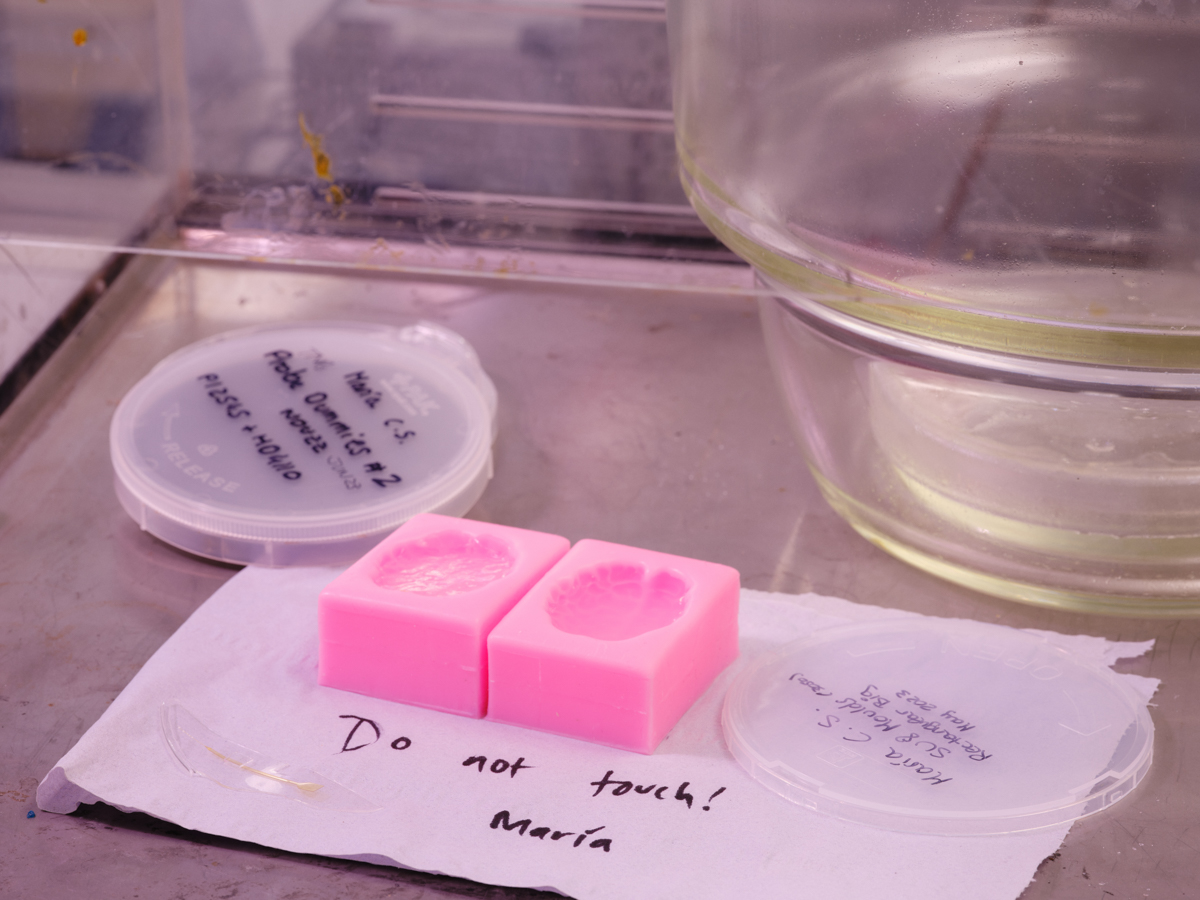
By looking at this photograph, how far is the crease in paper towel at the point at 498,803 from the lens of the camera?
449 mm

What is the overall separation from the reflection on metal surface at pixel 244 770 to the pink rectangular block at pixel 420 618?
0.05 meters

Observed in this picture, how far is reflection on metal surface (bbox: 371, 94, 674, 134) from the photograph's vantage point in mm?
805

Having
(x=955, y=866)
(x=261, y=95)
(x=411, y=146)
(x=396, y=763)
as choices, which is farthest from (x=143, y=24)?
(x=955, y=866)

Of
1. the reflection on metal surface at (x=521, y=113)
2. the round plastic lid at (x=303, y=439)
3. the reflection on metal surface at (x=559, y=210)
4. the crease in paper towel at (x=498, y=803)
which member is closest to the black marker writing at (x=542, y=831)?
the crease in paper towel at (x=498, y=803)

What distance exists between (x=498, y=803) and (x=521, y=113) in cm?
48

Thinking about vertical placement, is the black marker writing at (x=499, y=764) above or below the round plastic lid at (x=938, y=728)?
below

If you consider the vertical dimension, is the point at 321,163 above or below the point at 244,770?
above

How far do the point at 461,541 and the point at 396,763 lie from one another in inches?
4.4

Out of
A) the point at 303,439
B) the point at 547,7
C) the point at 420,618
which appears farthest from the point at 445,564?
the point at 547,7

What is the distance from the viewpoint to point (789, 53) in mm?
535

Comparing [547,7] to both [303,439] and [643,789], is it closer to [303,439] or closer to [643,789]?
[303,439]

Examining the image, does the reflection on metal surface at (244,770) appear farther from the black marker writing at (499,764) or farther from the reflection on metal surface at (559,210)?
the reflection on metal surface at (559,210)

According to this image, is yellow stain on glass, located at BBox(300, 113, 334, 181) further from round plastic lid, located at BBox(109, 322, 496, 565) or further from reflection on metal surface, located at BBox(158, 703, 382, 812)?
reflection on metal surface, located at BBox(158, 703, 382, 812)

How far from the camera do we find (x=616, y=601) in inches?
21.3
